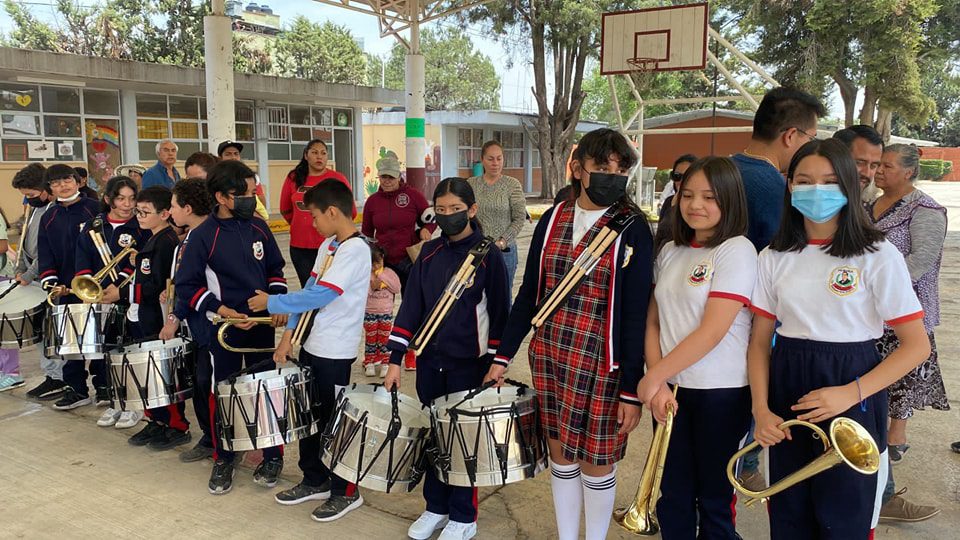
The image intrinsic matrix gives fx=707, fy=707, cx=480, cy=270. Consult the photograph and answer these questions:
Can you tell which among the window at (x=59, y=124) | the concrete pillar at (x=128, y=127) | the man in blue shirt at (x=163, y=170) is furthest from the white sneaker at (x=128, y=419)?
the concrete pillar at (x=128, y=127)

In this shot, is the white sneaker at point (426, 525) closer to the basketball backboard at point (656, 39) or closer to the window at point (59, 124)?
the basketball backboard at point (656, 39)

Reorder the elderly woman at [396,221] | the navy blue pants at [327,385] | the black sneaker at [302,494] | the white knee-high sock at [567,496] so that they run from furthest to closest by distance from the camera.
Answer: the elderly woman at [396,221] < the black sneaker at [302,494] < the navy blue pants at [327,385] < the white knee-high sock at [567,496]

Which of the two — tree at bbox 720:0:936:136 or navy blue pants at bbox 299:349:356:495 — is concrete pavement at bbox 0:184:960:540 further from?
tree at bbox 720:0:936:136

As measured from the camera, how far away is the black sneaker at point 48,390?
5129 millimetres

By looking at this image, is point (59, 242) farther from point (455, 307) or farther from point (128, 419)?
point (455, 307)

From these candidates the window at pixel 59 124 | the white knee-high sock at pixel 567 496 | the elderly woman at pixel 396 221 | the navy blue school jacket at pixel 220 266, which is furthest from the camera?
the window at pixel 59 124

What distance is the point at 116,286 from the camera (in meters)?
4.50

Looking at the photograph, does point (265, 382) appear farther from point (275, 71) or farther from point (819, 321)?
point (275, 71)

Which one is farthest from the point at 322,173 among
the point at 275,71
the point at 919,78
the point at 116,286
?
the point at 275,71

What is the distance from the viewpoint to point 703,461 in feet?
8.20

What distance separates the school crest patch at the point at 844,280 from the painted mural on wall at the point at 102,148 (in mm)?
15713

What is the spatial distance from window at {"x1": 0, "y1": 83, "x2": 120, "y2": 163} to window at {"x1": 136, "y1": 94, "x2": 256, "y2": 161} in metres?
0.66

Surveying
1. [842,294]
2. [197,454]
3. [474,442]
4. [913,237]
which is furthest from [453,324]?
[913,237]

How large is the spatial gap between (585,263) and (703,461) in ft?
2.67
